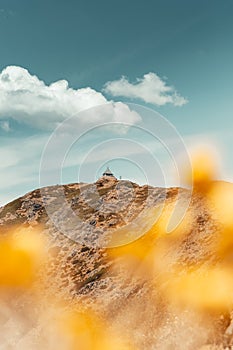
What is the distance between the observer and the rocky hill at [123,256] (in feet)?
160

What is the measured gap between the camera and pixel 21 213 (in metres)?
127

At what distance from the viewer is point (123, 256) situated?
7900 cm

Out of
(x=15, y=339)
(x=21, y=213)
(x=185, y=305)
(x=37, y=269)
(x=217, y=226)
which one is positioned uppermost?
(x=21, y=213)

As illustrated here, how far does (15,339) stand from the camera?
6066 cm

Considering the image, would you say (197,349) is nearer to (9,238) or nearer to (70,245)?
(70,245)

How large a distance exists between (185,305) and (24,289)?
41025 mm

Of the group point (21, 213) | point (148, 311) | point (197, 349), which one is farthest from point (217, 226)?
point (21, 213)

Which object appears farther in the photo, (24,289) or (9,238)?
(9,238)

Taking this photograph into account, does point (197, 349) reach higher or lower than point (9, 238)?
lower

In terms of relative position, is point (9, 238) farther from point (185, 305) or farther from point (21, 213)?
point (185, 305)

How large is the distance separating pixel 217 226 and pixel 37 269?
4519cm

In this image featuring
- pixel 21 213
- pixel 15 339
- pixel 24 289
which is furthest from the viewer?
pixel 21 213

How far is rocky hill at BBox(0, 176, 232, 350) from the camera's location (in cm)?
4891

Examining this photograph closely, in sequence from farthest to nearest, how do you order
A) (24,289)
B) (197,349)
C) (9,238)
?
(9,238), (24,289), (197,349)
